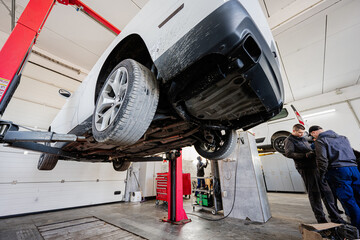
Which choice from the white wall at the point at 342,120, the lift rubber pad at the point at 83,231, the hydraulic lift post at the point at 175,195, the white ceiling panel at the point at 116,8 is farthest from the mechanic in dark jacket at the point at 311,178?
the white wall at the point at 342,120

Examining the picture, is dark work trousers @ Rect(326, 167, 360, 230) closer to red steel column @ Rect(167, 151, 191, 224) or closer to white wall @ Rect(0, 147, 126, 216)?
red steel column @ Rect(167, 151, 191, 224)

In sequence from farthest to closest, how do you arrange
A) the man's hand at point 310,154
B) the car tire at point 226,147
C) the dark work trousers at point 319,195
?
the man's hand at point 310,154 → the dark work trousers at point 319,195 → the car tire at point 226,147

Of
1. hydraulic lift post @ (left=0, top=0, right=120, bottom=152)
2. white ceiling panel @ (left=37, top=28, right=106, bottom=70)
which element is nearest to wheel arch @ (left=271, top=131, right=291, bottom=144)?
hydraulic lift post @ (left=0, top=0, right=120, bottom=152)

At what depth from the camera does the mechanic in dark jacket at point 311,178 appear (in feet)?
7.28

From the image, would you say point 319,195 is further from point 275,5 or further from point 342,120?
point 342,120

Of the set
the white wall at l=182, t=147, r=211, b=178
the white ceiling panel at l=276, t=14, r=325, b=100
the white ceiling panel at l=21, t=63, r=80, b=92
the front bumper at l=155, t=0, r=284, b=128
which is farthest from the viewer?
the white wall at l=182, t=147, r=211, b=178

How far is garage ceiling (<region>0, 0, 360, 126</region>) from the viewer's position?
302 centimetres

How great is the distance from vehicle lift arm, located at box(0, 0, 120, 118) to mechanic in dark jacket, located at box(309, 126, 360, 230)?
3826 mm

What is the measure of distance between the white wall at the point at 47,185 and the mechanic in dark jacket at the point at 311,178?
5771 mm

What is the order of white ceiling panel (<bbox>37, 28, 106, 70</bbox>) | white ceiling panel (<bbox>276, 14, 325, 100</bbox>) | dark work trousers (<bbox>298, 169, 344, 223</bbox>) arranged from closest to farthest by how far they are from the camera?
dark work trousers (<bbox>298, 169, 344, 223</bbox>) → white ceiling panel (<bbox>276, 14, 325, 100</bbox>) → white ceiling panel (<bbox>37, 28, 106, 70</bbox>)

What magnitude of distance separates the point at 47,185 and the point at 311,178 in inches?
252

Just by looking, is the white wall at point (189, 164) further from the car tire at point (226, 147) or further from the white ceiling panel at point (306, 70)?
the car tire at point (226, 147)

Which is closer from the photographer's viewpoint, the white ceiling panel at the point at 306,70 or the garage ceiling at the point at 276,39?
the garage ceiling at the point at 276,39

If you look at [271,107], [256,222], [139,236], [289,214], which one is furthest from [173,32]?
[289,214]
